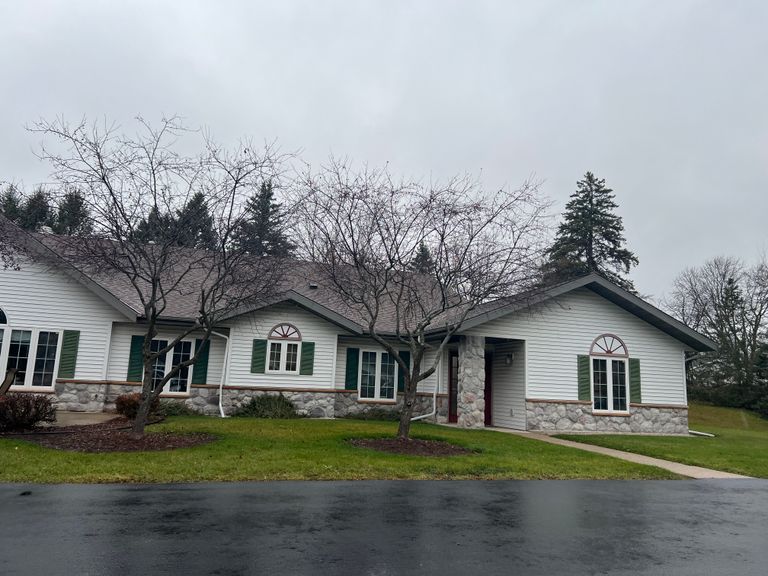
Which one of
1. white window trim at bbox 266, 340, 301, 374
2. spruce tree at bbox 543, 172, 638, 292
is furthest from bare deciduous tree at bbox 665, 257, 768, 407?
white window trim at bbox 266, 340, 301, 374

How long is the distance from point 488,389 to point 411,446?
908cm

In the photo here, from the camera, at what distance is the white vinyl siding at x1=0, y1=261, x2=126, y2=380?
17531mm

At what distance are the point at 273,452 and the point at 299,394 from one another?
7.95 metres

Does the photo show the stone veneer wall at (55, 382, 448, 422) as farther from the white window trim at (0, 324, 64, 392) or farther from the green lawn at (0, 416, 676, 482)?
the green lawn at (0, 416, 676, 482)

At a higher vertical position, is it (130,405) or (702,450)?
(130,405)

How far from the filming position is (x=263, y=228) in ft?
Result: 47.5

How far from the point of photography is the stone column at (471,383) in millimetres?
18516

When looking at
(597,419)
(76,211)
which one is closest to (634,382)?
(597,419)

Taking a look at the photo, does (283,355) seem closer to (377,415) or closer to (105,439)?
(377,415)

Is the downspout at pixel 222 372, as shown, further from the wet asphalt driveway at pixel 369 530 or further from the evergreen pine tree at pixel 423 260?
the wet asphalt driveway at pixel 369 530

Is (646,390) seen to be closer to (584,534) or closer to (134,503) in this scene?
(584,534)

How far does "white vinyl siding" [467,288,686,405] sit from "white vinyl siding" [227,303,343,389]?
4854mm

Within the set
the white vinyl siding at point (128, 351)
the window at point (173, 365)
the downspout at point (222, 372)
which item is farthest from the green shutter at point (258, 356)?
the window at point (173, 365)

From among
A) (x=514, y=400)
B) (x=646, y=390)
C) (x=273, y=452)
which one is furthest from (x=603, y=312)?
(x=273, y=452)
